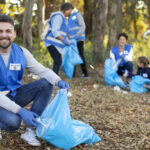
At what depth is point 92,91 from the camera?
530cm

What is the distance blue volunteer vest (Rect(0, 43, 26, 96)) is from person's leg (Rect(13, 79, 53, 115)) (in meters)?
0.09

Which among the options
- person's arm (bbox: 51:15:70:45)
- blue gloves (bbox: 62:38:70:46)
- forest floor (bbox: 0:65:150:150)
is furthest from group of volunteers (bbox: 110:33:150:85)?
person's arm (bbox: 51:15:70:45)

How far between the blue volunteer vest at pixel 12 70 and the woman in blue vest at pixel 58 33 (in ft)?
8.82

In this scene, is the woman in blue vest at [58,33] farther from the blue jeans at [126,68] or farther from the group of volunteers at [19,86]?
the group of volunteers at [19,86]

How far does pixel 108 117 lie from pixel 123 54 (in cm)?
235

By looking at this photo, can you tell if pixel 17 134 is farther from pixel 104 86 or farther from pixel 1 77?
pixel 104 86

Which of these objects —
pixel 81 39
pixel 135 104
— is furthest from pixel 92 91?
pixel 81 39

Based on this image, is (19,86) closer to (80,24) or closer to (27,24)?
(80,24)

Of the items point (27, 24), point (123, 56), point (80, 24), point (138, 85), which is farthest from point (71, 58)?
point (27, 24)

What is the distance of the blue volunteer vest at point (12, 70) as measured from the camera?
9.02 feet

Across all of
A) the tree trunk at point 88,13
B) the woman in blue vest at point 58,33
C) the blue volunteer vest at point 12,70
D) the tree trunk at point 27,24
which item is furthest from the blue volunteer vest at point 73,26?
the tree trunk at point 88,13

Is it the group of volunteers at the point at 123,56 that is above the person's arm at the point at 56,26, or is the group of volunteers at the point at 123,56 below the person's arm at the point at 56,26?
below

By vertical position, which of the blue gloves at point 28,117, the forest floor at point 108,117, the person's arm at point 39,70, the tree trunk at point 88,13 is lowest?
the forest floor at point 108,117

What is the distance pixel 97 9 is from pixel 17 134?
5.55 metres
